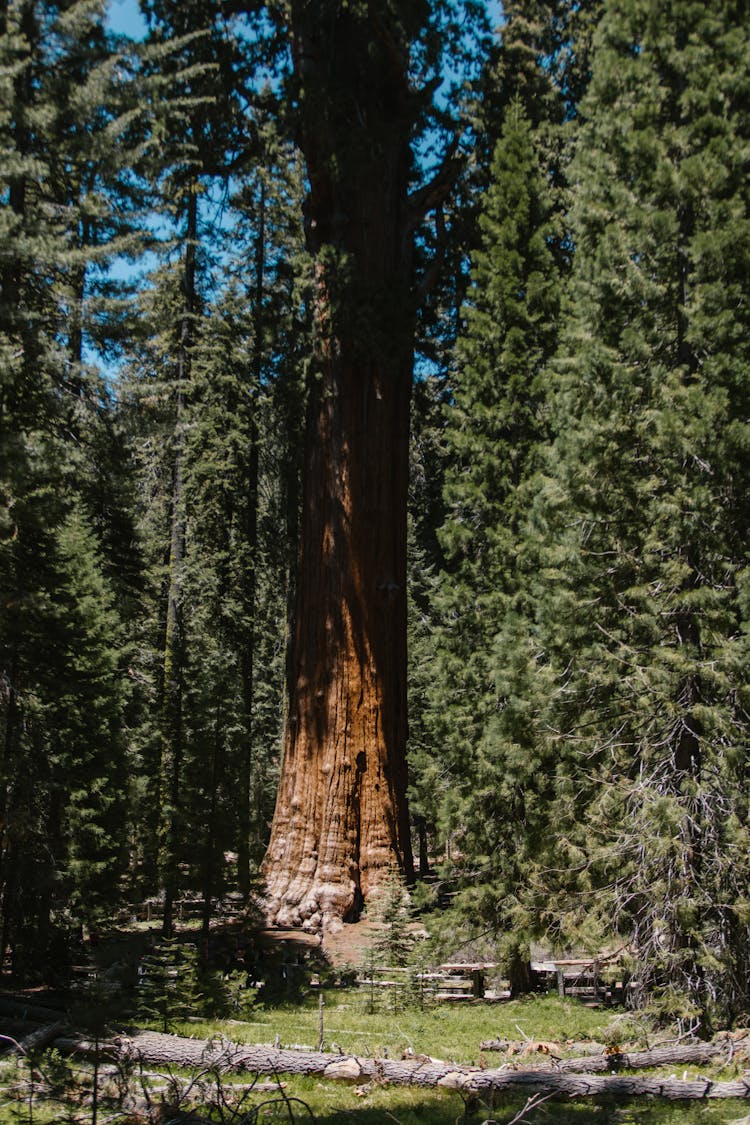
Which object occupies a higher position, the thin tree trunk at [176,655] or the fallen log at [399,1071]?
the thin tree trunk at [176,655]

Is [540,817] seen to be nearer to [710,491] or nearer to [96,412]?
[710,491]

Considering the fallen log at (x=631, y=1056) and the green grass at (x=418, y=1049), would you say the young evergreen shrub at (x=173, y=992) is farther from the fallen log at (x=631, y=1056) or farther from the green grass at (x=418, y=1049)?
the fallen log at (x=631, y=1056)

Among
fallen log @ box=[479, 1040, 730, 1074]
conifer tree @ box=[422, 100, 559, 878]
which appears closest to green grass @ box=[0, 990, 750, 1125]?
fallen log @ box=[479, 1040, 730, 1074]

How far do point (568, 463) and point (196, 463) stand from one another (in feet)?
37.3

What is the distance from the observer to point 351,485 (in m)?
14.7

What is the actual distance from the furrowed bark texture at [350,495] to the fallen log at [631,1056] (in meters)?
6.14

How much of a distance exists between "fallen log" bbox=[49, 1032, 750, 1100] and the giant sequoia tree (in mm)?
6620

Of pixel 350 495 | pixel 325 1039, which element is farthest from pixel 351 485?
pixel 325 1039

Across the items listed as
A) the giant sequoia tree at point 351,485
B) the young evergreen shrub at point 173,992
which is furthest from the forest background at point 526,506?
the young evergreen shrub at point 173,992

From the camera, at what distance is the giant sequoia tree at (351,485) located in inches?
542

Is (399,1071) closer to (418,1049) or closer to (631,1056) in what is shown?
(418,1049)

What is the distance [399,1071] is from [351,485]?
9.43 metres

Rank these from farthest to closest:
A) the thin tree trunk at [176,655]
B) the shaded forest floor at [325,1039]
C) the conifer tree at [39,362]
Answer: the thin tree trunk at [176,655] < the conifer tree at [39,362] < the shaded forest floor at [325,1039]

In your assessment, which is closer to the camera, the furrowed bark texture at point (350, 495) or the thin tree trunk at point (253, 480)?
the furrowed bark texture at point (350, 495)
